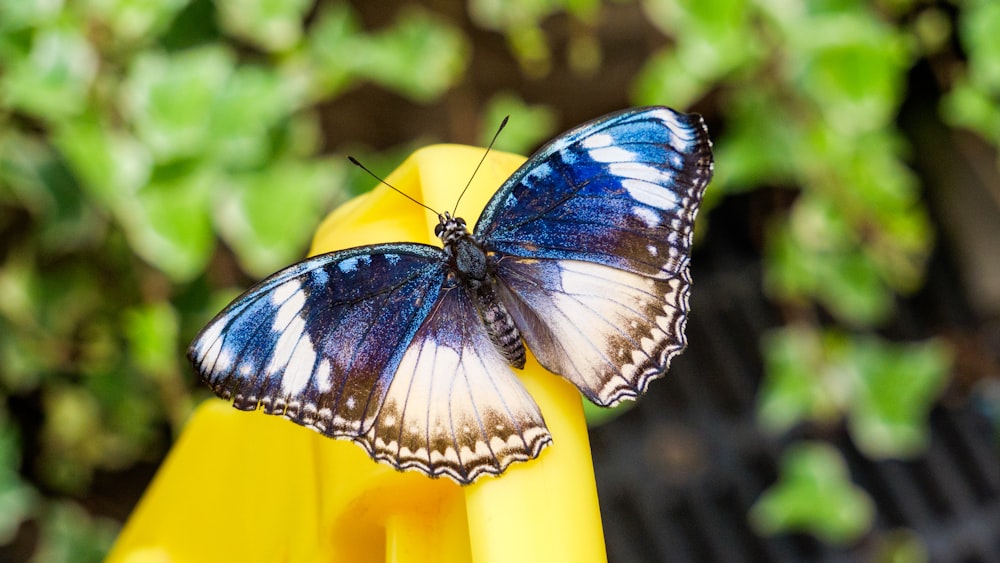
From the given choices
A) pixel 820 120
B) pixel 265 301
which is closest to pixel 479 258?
pixel 265 301

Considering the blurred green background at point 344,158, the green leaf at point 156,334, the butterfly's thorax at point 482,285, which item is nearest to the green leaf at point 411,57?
the blurred green background at point 344,158

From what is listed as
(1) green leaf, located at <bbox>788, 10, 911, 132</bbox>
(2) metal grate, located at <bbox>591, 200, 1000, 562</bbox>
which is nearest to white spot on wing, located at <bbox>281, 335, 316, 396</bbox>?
(1) green leaf, located at <bbox>788, 10, 911, 132</bbox>

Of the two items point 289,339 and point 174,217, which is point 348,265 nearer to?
point 289,339

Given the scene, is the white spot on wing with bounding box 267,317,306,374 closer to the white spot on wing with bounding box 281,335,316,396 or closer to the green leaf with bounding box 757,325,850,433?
the white spot on wing with bounding box 281,335,316,396

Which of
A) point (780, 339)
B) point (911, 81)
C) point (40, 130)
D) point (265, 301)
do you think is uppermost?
point (911, 81)

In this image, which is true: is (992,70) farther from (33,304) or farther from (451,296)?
(33,304)

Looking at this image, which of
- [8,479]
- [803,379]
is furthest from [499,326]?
[803,379]

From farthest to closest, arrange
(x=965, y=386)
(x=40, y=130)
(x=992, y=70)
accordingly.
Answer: (x=965, y=386), (x=992, y=70), (x=40, y=130)
